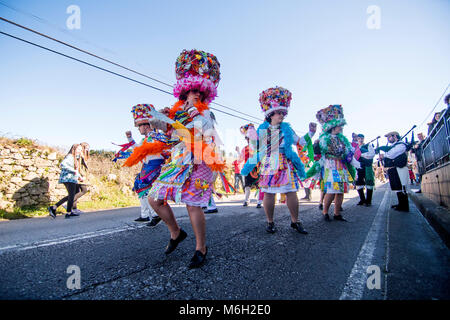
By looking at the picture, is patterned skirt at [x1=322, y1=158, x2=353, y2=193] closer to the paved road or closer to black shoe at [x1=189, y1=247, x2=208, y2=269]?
the paved road

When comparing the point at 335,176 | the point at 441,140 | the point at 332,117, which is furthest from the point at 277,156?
the point at 441,140

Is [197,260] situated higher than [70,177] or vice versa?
[70,177]

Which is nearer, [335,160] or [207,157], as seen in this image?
[207,157]

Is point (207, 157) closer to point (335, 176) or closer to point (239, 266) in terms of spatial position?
point (239, 266)

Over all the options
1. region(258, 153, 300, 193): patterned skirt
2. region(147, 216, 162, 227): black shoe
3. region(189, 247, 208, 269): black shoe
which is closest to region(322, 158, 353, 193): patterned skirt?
region(258, 153, 300, 193): patterned skirt

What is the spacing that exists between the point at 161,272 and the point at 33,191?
6.67 metres

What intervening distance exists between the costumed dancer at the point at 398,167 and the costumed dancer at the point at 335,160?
1.79 metres

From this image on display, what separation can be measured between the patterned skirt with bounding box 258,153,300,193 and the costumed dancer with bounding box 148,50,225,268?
3.68 ft

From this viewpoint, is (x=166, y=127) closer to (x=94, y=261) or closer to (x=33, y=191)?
(x=94, y=261)

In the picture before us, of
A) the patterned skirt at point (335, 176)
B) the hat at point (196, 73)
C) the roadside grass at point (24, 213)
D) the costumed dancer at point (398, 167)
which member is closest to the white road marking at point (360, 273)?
the patterned skirt at point (335, 176)

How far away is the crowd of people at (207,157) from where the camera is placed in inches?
77.8

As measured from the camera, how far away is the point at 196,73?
2188 millimetres

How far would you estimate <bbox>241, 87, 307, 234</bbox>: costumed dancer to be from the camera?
9.72 ft

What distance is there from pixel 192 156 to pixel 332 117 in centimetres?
321
